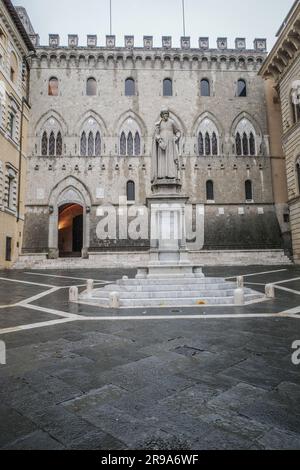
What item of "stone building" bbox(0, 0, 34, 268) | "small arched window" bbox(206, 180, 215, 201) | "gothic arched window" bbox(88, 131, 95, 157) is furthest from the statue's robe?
"gothic arched window" bbox(88, 131, 95, 157)

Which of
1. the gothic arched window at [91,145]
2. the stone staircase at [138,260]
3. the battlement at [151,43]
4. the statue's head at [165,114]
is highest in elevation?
the battlement at [151,43]

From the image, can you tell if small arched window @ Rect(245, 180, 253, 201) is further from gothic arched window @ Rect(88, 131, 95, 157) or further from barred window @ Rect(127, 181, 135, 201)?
gothic arched window @ Rect(88, 131, 95, 157)

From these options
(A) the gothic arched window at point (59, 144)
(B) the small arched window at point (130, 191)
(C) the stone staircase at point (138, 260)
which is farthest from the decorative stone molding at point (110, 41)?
(C) the stone staircase at point (138, 260)

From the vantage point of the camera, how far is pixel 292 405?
7.60ft

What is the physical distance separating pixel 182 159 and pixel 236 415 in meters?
24.7

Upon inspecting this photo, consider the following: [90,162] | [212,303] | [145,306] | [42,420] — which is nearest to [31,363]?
[42,420]

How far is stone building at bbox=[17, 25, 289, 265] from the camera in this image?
80.9ft

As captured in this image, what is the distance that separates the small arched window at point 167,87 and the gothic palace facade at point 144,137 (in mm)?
87

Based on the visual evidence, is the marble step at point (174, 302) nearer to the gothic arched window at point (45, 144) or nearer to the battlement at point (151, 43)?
the gothic arched window at point (45, 144)

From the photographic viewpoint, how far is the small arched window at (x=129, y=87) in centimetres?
2662

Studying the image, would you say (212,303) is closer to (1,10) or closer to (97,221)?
(97,221)

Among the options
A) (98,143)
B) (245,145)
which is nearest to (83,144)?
(98,143)

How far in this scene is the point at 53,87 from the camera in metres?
26.3

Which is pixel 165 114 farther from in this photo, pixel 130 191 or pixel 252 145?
pixel 252 145
